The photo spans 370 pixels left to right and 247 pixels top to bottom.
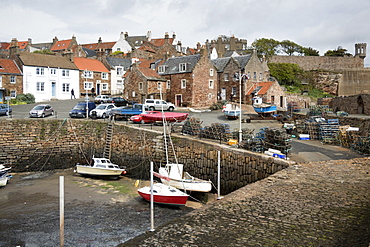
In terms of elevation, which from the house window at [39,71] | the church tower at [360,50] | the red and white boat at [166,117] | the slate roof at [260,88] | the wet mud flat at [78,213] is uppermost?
the church tower at [360,50]

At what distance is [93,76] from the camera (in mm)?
51344

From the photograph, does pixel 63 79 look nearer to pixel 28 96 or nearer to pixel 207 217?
pixel 28 96

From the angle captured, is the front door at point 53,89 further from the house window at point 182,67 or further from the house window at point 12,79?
the house window at point 182,67

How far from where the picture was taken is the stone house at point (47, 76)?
4372cm

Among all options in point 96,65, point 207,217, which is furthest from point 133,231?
point 96,65

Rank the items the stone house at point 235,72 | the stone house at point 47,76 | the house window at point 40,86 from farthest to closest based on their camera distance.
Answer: the house window at point 40,86 → the stone house at point 235,72 → the stone house at point 47,76

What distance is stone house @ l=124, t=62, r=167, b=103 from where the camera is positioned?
39.6 metres

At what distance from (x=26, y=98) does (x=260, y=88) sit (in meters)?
31.0

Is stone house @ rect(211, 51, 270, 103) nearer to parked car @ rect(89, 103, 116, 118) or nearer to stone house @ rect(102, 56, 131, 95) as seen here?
stone house @ rect(102, 56, 131, 95)

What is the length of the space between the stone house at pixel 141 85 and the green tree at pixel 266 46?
30.4 meters

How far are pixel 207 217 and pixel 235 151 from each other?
279 inches

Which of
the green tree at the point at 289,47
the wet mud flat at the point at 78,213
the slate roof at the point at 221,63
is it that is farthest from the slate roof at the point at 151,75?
the green tree at the point at 289,47

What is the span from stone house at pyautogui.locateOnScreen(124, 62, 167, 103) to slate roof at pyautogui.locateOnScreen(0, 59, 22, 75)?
15.4m

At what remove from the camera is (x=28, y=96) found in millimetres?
41719
